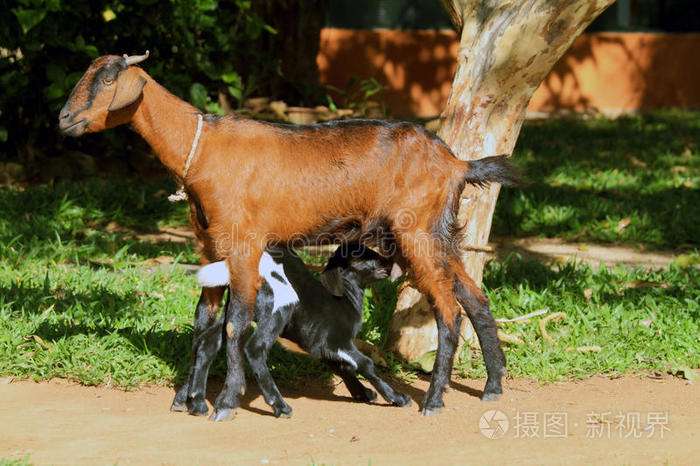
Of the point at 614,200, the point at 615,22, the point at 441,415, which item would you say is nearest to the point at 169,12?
the point at 614,200

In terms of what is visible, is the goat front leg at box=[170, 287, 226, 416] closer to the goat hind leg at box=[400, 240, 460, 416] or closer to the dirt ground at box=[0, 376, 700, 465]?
the dirt ground at box=[0, 376, 700, 465]

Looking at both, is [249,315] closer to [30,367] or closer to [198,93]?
[30,367]

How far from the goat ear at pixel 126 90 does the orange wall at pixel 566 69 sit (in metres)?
8.65

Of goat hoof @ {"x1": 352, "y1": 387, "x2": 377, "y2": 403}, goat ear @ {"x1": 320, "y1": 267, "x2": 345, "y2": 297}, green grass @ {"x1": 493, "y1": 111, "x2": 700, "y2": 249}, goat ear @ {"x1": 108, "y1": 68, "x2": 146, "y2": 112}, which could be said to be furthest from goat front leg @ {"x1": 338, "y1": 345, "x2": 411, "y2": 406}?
green grass @ {"x1": 493, "y1": 111, "x2": 700, "y2": 249}

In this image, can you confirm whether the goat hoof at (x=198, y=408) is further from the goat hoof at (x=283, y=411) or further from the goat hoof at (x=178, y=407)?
the goat hoof at (x=283, y=411)

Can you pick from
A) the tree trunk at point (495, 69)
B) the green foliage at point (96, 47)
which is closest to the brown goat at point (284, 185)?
the tree trunk at point (495, 69)

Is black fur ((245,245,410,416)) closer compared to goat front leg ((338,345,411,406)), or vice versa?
black fur ((245,245,410,416))

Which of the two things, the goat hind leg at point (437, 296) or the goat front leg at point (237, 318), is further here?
the goat hind leg at point (437, 296)

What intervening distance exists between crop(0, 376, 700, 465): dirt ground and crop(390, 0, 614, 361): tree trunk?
1.02 m

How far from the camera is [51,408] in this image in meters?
5.36

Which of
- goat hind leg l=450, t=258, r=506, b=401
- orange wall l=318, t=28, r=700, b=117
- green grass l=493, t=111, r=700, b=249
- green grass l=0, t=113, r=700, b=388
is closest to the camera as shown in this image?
goat hind leg l=450, t=258, r=506, b=401

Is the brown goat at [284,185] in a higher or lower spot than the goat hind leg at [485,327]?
higher

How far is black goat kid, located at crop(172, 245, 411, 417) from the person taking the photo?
5.36 meters

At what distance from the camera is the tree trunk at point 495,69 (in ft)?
18.8
